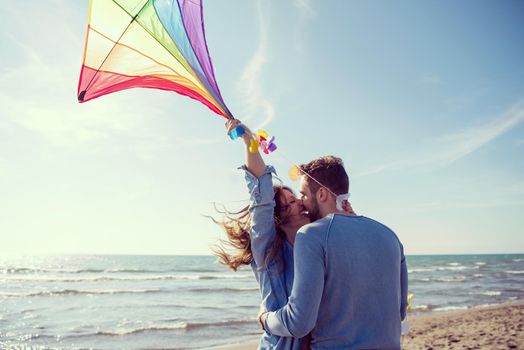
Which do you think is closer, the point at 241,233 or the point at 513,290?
the point at 241,233

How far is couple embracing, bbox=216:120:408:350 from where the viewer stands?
1723 mm

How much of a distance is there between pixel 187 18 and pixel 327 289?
2086 mm

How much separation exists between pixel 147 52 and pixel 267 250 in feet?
5.24

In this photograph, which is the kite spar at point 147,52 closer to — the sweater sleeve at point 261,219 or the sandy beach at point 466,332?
the sweater sleeve at point 261,219

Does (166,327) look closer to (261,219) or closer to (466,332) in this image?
(466,332)

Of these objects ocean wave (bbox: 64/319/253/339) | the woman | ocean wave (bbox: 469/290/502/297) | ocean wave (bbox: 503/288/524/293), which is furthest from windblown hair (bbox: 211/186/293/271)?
ocean wave (bbox: 503/288/524/293)

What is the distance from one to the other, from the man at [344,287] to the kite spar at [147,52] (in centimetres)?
119

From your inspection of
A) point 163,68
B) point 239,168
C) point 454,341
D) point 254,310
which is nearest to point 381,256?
point 239,168

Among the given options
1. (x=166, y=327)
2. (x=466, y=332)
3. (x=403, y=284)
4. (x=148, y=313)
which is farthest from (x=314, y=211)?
(x=148, y=313)

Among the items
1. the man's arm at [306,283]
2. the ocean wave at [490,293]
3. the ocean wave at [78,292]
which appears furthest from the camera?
the ocean wave at [490,293]

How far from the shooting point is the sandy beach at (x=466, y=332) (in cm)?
772

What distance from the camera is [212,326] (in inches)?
432

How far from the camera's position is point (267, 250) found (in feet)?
6.82

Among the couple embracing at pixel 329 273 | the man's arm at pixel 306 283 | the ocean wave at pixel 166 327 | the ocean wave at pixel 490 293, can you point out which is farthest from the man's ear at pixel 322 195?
the ocean wave at pixel 490 293
